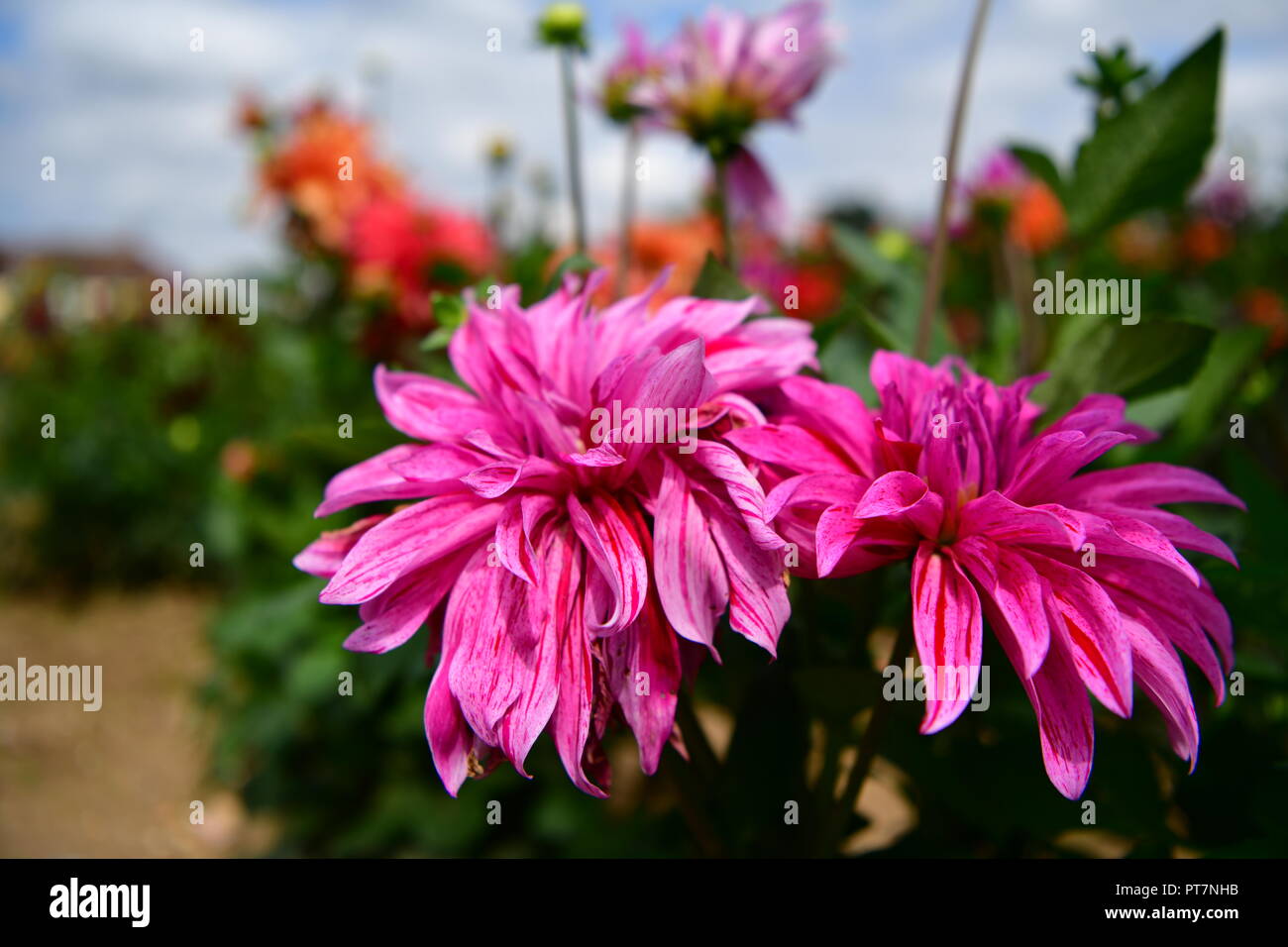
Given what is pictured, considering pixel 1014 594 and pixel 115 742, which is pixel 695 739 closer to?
pixel 1014 594

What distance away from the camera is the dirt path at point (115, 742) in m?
2.32

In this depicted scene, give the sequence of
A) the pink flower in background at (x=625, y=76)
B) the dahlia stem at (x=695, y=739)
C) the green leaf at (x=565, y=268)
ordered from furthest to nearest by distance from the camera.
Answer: the pink flower in background at (x=625, y=76) → the green leaf at (x=565, y=268) → the dahlia stem at (x=695, y=739)

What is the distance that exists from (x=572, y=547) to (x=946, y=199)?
1.15 feet

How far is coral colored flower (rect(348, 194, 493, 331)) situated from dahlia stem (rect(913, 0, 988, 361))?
0.64 metres

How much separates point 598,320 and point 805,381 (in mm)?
109

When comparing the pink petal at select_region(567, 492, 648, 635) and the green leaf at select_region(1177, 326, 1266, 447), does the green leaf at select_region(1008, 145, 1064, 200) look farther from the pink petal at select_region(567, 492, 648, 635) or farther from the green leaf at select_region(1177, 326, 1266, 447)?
the pink petal at select_region(567, 492, 648, 635)

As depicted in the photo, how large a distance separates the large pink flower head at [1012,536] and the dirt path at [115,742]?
1866 mm

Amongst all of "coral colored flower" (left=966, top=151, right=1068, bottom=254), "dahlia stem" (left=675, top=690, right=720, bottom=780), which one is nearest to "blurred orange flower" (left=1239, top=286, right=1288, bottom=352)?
"coral colored flower" (left=966, top=151, right=1068, bottom=254)

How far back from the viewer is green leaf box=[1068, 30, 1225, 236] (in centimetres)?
55

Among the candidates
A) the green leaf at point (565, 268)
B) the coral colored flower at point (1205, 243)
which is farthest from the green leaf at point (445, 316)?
the coral colored flower at point (1205, 243)

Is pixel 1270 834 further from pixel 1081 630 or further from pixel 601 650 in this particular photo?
pixel 601 650

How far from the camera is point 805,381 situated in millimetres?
388

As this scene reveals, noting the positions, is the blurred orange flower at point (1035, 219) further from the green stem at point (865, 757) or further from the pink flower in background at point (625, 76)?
the green stem at point (865, 757)

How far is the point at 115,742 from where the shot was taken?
2779 millimetres
